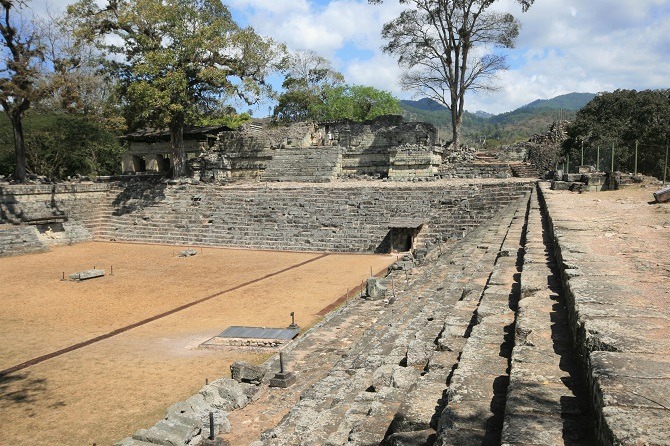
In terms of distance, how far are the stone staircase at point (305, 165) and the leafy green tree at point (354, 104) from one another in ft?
62.3

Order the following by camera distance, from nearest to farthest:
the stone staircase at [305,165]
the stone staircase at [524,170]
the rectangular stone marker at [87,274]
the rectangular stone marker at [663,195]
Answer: the rectangular stone marker at [663,195]
the rectangular stone marker at [87,274]
the stone staircase at [524,170]
the stone staircase at [305,165]

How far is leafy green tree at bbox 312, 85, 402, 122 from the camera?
48834 millimetres

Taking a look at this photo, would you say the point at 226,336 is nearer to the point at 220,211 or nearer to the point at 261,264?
the point at 261,264

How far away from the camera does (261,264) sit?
655 inches

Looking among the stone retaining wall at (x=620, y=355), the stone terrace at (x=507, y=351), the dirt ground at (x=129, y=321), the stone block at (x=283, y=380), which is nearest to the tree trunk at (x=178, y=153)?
the dirt ground at (x=129, y=321)

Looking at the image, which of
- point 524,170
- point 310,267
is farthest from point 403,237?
point 524,170

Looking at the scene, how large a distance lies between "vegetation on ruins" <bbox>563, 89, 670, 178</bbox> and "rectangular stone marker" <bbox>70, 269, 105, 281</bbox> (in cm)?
1848

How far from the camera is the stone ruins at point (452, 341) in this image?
2488 mm

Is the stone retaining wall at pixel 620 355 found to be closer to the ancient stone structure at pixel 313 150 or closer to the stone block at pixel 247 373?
the stone block at pixel 247 373

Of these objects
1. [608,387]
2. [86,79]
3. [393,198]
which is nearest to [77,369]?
[608,387]

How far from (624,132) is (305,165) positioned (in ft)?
58.0

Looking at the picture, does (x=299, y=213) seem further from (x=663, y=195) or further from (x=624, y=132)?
(x=624, y=132)

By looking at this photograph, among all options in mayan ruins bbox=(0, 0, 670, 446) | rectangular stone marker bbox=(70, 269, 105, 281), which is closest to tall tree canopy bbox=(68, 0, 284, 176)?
mayan ruins bbox=(0, 0, 670, 446)

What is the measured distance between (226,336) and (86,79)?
36934 mm
